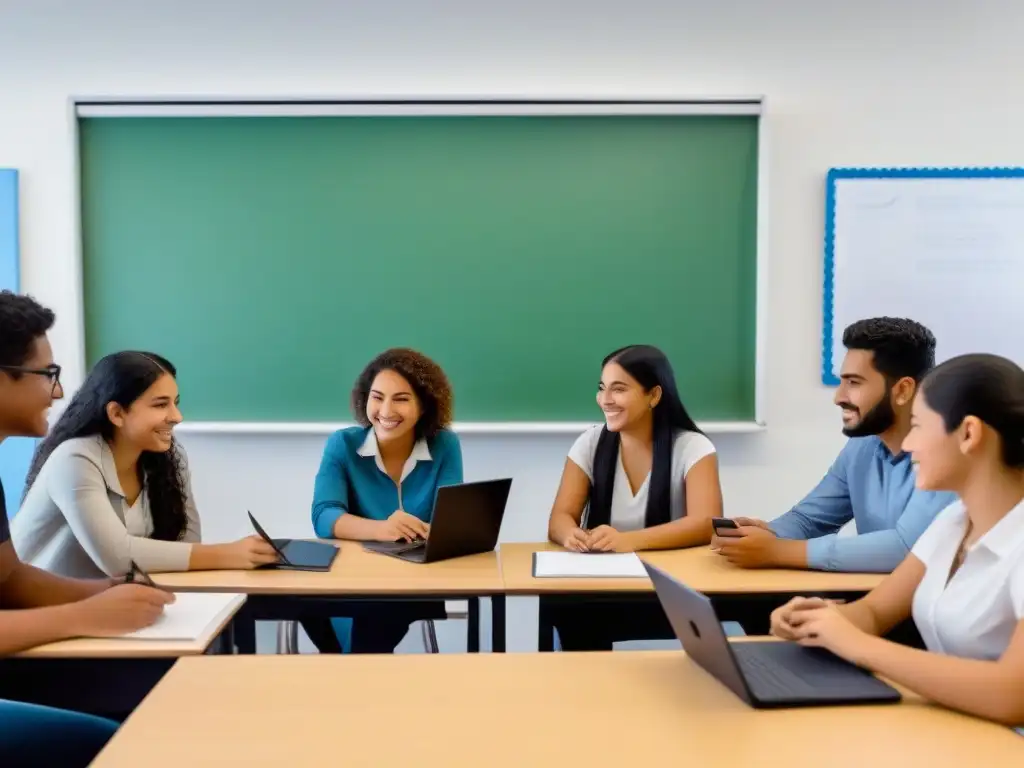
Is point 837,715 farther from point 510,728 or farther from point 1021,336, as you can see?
point 1021,336

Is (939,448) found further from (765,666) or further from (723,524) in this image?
(723,524)

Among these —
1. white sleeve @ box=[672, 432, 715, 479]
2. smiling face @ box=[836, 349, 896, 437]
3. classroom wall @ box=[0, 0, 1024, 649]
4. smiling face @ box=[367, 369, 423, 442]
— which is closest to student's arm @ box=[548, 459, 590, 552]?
white sleeve @ box=[672, 432, 715, 479]

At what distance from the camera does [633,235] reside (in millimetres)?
3398

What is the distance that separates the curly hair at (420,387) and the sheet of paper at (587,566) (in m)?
0.69

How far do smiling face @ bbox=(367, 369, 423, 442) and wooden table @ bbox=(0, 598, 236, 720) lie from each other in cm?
115

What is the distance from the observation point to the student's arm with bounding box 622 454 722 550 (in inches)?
97.7

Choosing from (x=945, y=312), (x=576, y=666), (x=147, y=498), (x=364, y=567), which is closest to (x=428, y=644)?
(x=364, y=567)

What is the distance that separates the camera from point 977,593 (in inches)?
56.5

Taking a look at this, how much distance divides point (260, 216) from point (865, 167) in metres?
2.44

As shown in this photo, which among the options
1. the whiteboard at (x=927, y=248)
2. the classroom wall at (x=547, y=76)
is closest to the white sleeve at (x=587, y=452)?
the classroom wall at (x=547, y=76)

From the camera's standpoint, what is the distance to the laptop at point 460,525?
7.27 feet

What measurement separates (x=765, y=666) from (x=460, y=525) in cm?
102

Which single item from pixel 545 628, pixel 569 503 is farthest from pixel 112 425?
pixel 569 503

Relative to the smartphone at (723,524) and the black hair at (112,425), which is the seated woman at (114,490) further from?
the smartphone at (723,524)
